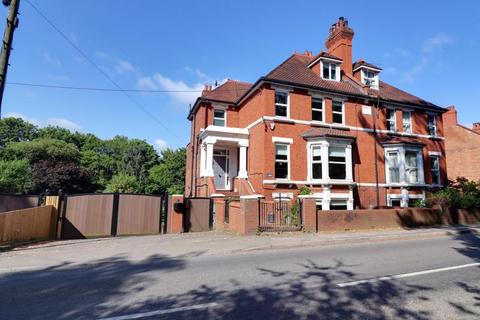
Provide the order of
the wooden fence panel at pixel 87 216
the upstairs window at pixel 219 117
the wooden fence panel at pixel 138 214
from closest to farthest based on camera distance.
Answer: the wooden fence panel at pixel 87 216
the wooden fence panel at pixel 138 214
the upstairs window at pixel 219 117

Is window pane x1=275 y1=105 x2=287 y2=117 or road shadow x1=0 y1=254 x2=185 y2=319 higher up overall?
window pane x1=275 y1=105 x2=287 y2=117

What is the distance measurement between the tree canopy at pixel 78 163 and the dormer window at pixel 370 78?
1047 inches

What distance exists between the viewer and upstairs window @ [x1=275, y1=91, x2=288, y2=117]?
18688 mm

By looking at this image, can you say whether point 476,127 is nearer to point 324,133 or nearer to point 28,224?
point 324,133

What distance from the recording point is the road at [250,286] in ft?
14.9

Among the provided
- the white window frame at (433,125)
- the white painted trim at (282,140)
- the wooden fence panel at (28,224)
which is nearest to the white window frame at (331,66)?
the white painted trim at (282,140)

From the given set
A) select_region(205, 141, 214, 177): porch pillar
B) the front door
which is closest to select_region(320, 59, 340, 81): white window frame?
the front door

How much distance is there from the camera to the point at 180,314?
441 centimetres

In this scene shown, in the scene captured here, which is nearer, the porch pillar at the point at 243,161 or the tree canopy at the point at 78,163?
the porch pillar at the point at 243,161

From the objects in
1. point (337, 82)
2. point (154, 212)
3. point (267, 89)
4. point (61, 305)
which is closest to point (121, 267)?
point (61, 305)

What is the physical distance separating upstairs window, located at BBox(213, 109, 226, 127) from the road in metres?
15.0

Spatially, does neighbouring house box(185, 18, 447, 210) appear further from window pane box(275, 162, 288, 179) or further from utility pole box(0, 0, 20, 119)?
utility pole box(0, 0, 20, 119)

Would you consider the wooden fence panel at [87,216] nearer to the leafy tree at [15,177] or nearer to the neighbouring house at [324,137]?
the neighbouring house at [324,137]

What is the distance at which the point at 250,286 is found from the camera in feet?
18.9
